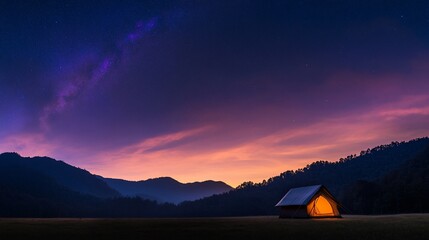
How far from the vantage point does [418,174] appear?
155750 millimetres

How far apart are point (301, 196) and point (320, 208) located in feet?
13.0

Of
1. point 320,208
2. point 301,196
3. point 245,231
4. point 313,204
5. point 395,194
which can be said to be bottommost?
point 245,231

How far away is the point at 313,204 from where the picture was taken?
204 ft

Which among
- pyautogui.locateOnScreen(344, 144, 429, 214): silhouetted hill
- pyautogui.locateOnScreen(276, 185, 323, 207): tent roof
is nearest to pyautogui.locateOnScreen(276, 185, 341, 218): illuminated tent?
pyautogui.locateOnScreen(276, 185, 323, 207): tent roof

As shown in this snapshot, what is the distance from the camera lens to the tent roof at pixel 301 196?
6269 cm

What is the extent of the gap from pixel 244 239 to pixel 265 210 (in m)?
169

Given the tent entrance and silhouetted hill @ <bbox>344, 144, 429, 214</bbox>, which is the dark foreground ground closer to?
the tent entrance

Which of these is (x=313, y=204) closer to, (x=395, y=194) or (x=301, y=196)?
(x=301, y=196)

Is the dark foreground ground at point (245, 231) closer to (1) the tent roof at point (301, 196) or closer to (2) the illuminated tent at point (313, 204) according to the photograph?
(2) the illuminated tent at point (313, 204)

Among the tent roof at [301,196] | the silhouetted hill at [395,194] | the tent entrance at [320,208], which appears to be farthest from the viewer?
the silhouetted hill at [395,194]

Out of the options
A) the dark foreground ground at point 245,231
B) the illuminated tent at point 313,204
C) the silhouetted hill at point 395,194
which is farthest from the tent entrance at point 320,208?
the silhouetted hill at point 395,194

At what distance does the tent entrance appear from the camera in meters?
61.7


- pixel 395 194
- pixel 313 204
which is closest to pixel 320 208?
pixel 313 204

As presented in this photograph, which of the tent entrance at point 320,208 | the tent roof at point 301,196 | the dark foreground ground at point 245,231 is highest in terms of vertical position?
the tent roof at point 301,196
